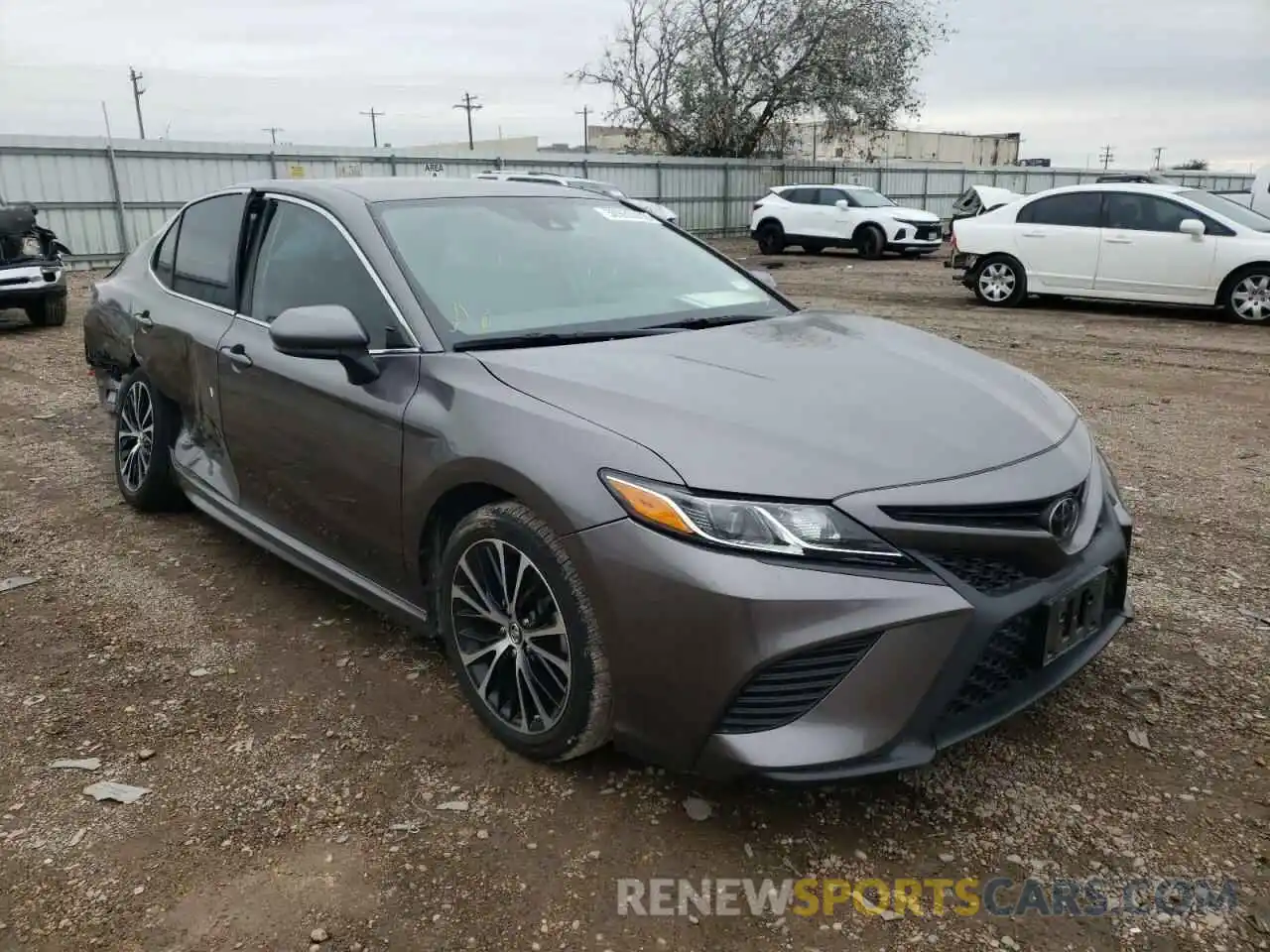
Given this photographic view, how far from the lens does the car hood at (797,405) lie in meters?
2.25

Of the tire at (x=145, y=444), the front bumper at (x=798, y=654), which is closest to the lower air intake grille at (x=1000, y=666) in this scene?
the front bumper at (x=798, y=654)

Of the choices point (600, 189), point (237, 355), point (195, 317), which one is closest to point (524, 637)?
point (237, 355)

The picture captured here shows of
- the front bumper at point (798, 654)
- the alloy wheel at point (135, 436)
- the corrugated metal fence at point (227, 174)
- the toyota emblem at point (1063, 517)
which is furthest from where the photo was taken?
the corrugated metal fence at point (227, 174)

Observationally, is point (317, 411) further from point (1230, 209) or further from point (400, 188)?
point (1230, 209)

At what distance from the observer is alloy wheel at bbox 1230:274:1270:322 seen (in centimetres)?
1078

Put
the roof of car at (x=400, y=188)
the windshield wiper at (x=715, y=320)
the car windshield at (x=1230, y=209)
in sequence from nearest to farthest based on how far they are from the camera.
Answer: the windshield wiper at (x=715, y=320) → the roof of car at (x=400, y=188) → the car windshield at (x=1230, y=209)

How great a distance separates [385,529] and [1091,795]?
6.79ft

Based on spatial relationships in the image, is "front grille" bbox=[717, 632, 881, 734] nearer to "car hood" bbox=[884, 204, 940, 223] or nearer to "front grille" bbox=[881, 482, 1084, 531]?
"front grille" bbox=[881, 482, 1084, 531]

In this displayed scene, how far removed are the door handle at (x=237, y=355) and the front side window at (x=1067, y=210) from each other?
10.8m

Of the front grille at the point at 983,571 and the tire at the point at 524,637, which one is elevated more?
the front grille at the point at 983,571

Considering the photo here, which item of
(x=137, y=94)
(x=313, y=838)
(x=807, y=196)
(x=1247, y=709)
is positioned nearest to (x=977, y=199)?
(x=807, y=196)

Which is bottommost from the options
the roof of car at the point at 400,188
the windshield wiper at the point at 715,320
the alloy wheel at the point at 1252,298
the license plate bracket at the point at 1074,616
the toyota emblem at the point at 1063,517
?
the alloy wheel at the point at 1252,298

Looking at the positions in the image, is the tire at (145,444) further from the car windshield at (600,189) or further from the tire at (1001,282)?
the tire at (1001,282)

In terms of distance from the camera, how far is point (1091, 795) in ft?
8.31
